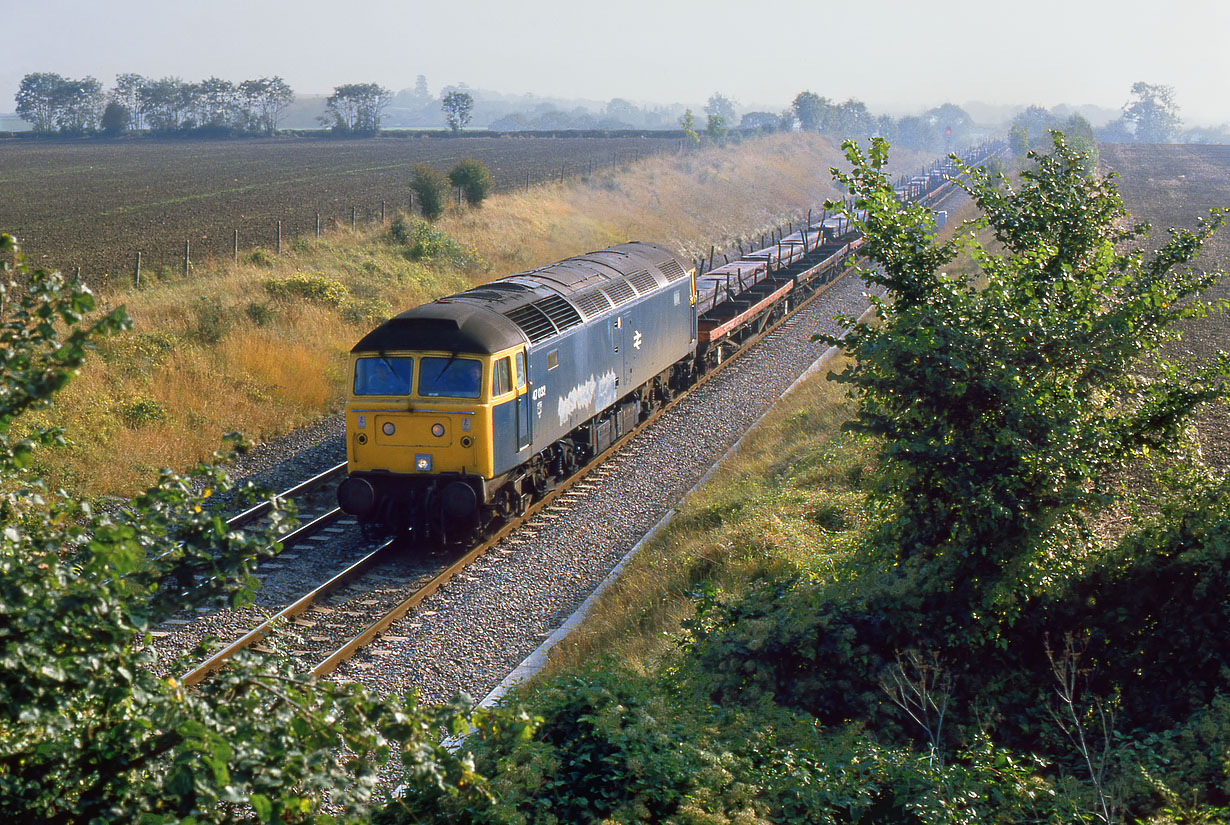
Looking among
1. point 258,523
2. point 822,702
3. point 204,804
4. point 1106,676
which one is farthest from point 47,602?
point 258,523

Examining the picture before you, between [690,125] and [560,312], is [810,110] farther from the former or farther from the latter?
[560,312]

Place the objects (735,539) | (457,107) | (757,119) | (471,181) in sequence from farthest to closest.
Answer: (757,119), (457,107), (471,181), (735,539)

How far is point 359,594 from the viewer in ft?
39.7

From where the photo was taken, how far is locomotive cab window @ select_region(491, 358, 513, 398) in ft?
42.1

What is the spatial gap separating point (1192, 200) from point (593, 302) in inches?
2240

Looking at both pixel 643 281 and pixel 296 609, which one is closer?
pixel 296 609

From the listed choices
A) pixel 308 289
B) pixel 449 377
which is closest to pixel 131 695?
pixel 449 377

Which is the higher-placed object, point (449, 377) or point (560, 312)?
point (560, 312)

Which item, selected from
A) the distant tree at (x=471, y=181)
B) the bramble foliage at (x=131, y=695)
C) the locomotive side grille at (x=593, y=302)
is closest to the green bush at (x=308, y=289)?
the locomotive side grille at (x=593, y=302)

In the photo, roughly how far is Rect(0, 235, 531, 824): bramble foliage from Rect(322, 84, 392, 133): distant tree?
117 metres

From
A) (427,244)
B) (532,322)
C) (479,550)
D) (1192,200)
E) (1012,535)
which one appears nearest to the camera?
(1012,535)

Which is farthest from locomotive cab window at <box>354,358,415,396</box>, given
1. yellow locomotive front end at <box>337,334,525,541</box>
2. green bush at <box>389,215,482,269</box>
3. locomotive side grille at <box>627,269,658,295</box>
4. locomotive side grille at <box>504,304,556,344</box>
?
green bush at <box>389,215,482,269</box>

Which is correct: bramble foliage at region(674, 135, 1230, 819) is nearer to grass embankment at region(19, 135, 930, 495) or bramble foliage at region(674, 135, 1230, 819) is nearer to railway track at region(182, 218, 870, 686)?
railway track at region(182, 218, 870, 686)

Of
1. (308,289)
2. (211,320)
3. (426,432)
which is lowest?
(426,432)
